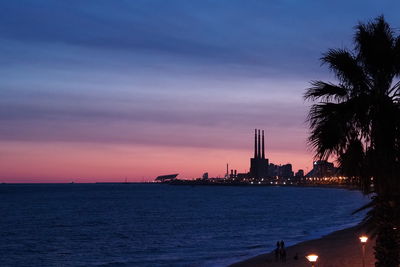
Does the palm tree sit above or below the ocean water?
above

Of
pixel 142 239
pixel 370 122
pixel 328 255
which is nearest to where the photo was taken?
pixel 370 122

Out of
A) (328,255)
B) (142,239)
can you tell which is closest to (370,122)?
(328,255)

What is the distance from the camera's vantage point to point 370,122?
40.7 feet

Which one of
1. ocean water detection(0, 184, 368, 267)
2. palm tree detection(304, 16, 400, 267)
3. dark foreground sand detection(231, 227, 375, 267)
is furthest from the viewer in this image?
ocean water detection(0, 184, 368, 267)

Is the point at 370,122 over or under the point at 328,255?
over

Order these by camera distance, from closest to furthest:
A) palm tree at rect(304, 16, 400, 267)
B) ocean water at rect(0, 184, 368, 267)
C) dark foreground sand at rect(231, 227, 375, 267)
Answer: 1. palm tree at rect(304, 16, 400, 267)
2. dark foreground sand at rect(231, 227, 375, 267)
3. ocean water at rect(0, 184, 368, 267)

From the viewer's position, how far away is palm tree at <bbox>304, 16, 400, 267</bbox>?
1220 cm

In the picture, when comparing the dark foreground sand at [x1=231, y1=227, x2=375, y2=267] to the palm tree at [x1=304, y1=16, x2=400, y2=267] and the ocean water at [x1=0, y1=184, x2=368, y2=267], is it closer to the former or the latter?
the ocean water at [x1=0, y1=184, x2=368, y2=267]

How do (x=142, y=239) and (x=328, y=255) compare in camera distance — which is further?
(x=142, y=239)

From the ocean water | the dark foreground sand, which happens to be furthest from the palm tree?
the ocean water

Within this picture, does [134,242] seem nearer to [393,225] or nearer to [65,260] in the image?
[65,260]

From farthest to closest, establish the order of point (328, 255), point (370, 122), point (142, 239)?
point (142, 239)
point (328, 255)
point (370, 122)

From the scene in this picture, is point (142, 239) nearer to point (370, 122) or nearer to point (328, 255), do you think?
point (328, 255)

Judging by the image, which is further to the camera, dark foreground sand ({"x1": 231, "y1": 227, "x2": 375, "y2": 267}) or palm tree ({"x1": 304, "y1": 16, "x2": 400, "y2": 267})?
dark foreground sand ({"x1": 231, "y1": 227, "x2": 375, "y2": 267})
